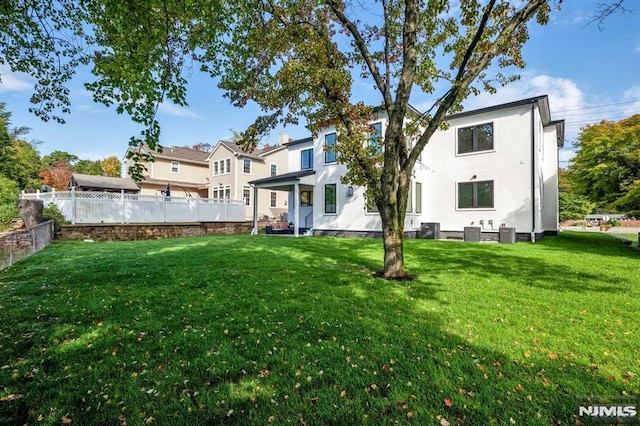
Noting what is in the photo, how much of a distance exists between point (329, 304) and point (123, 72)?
401 centimetres

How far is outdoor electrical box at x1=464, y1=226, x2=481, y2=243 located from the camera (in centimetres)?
1383

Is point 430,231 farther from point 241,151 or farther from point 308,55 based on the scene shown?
point 241,151

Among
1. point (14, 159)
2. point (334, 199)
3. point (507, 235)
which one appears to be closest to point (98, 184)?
point (14, 159)

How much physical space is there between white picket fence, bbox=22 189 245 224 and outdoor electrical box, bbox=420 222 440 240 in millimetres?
12957

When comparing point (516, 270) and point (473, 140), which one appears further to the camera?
point (473, 140)

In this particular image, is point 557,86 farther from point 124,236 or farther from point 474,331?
point 124,236

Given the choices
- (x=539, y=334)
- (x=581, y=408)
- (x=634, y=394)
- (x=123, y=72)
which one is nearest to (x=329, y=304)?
(x=539, y=334)

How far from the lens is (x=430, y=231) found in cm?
1505

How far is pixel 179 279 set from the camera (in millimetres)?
6172

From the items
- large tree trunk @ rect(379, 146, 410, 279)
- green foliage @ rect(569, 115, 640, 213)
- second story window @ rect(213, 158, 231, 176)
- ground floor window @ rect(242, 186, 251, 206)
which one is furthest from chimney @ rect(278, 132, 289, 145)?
large tree trunk @ rect(379, 146, 410, 279)

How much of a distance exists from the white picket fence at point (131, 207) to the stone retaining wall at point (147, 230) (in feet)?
4.23

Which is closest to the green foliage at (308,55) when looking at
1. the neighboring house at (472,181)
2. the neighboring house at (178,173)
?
the neighboring house at (472,181)

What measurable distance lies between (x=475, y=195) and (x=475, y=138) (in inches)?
113

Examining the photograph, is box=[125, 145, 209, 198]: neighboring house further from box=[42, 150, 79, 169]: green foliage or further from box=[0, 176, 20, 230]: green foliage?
box=[42, 150, 79, 169]: green foliage
